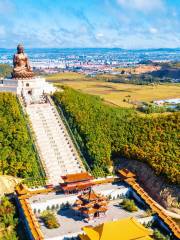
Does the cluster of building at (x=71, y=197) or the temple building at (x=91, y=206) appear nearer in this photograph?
the cluster of building at (x=71, y=197)

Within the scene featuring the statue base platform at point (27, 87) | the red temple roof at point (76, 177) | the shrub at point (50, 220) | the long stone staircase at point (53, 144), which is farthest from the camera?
the statue base platform at point (27, 87)

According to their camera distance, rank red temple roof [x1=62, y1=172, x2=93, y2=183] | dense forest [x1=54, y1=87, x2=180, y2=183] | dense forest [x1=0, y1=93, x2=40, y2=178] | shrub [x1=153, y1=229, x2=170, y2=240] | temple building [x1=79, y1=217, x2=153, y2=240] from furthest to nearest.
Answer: dense forest [x1=54, y1=87, x2=180, y2=183], dense forest [x1=0, y1=93, x2=40, y2=178], red temple roof [x1=62, y1=172, x2=93, y2=183], shrub [x1=153, y1=229, x2=170, y2=240], temple building [x1=79, y1=217, x2=153, y2=240]

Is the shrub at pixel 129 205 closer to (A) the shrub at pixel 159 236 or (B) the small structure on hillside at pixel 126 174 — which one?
(B) the small structure on hillside at pixel 126 174

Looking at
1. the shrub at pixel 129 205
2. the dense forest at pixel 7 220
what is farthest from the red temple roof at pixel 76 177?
the dense forest at pixel 7 220

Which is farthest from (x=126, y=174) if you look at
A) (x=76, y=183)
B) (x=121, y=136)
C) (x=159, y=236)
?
(x=159, y=236)

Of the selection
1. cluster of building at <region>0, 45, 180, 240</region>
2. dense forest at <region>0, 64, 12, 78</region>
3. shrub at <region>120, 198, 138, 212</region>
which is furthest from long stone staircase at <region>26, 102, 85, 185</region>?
dense forest at <region>0, 64, 12, 78</region>

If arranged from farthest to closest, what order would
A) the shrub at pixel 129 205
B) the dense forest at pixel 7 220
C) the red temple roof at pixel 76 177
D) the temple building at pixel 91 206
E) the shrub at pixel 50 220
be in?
the red temple roof at pixel 76 177
the shrub at pixel 129 205
the temple building at pixel 91 206
the shrub at pixel 50 220
the dense forest at pixel 7 220

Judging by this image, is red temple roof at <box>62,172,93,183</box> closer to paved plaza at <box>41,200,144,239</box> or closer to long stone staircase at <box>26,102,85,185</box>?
long stone staircase at <box>26,102,85,185</box>
